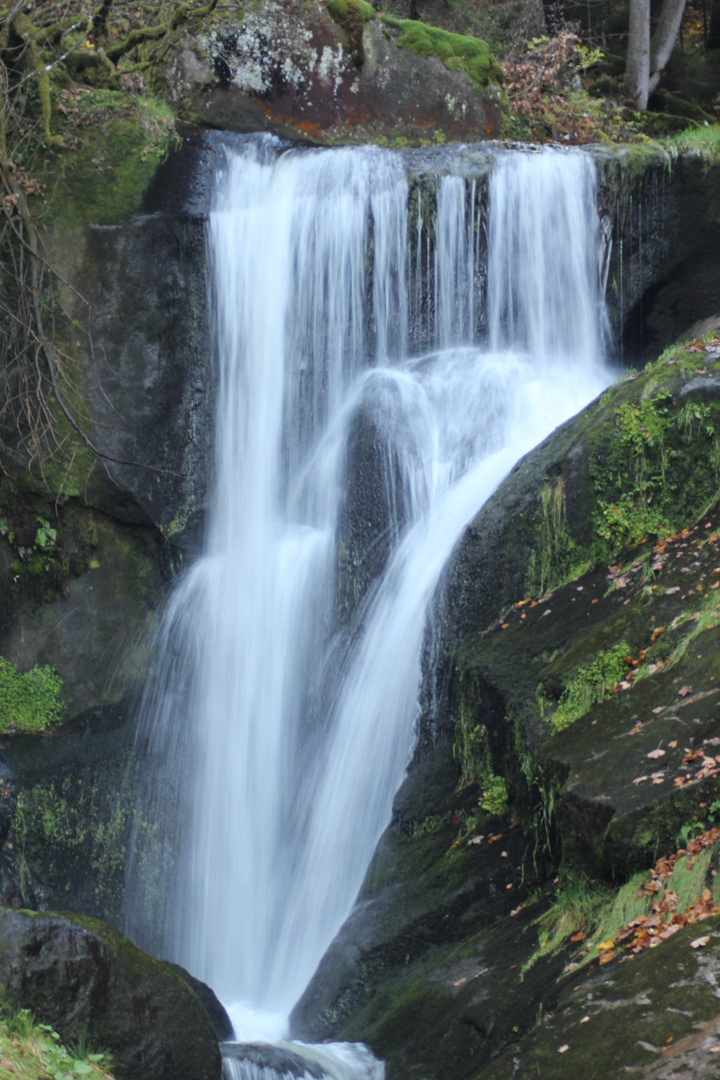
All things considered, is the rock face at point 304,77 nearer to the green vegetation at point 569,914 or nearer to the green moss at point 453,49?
the green moss at point 453,49

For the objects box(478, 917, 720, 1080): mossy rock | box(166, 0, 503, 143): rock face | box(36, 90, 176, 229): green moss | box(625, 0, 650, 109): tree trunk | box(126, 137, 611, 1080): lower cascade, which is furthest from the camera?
box(625, 0, 650, 109): tree trunk

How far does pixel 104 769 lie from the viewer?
880 centimetres

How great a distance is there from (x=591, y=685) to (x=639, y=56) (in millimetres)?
13240

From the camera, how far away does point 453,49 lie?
39.8 feet

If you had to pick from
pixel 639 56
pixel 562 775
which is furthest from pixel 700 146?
pixel 562 775

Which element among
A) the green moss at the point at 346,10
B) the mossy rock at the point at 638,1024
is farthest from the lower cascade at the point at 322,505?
the green moss at the point at 346,10

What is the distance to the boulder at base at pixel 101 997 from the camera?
443cm

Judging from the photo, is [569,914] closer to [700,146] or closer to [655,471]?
[655,471]

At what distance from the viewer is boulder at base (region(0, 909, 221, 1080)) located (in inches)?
175

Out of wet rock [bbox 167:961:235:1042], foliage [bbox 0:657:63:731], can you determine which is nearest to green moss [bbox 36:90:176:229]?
foliage [bbox 0:657:63:731]

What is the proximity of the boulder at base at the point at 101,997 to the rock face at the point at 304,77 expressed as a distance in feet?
31.2

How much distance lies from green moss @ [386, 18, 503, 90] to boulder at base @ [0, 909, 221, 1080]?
11.0 meters

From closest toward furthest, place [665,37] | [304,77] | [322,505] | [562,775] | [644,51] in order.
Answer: [562,775] < [322,505] < [304,77] < [644,51] < [665,37]

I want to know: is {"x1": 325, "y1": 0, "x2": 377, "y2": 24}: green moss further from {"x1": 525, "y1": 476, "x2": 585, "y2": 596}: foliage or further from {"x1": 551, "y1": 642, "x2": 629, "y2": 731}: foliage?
{"x1": 551, "y1": 642, "x2": 629, "y2": 731}: foliage
